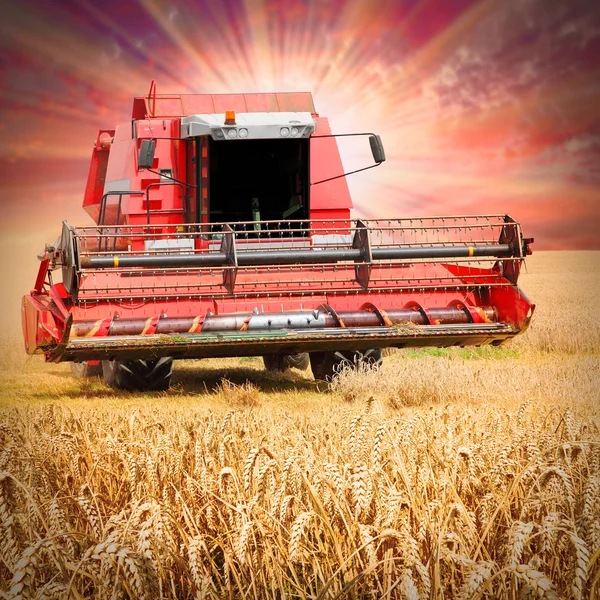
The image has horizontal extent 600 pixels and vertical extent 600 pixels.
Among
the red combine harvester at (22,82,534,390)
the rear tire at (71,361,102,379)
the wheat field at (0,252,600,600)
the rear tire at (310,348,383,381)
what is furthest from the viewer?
the rear tire at (71,361,102,379)

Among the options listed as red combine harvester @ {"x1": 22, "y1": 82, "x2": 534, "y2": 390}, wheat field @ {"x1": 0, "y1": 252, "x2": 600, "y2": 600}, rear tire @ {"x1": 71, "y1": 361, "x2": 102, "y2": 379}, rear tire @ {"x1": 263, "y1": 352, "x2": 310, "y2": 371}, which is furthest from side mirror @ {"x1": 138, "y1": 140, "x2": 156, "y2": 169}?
rear tire @ {"x1": 263, "y1": 352, "x2": 310, "y2": 371}

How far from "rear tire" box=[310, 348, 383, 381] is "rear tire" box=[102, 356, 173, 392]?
4.43 feet

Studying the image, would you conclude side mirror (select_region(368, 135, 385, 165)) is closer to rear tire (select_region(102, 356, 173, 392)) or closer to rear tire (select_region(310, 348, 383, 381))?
rear tire (select_region(310, 348, 383, 381))

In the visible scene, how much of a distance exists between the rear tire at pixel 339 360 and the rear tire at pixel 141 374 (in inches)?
53.2

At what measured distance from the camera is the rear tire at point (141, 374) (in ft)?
24.0

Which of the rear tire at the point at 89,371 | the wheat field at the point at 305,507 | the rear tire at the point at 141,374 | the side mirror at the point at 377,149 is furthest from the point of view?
the rear tire at the point at 89,371

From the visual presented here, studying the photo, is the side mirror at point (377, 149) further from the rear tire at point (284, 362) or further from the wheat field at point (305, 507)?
the rear tire at point (284, 362)

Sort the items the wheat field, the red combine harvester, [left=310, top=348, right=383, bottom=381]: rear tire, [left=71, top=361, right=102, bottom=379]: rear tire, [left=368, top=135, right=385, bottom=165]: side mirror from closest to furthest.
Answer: the wheat field
the red combine harvester
[left=368, top=135, right=385, bottom=165]: side mirror
[left=310, top=348, right=383, bottom=381]: rear tire
[left=71, top=361, right=102, bottom=379]: rear tire

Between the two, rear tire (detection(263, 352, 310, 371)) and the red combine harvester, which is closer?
the red combine harvester

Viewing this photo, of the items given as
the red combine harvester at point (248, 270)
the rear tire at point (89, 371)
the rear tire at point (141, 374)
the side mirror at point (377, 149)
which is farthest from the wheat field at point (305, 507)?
the rear tire at point (89, 371)

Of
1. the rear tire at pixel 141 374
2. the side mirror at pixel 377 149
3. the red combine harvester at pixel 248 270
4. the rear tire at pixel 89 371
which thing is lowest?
the rear tire at pixel 89 371

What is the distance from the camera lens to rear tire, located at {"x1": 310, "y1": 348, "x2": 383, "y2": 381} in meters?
7.71

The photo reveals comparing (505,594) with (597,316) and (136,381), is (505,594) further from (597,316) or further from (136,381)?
(597,316)

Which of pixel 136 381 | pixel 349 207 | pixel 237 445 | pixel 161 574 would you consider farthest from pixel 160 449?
pixel 349 207
